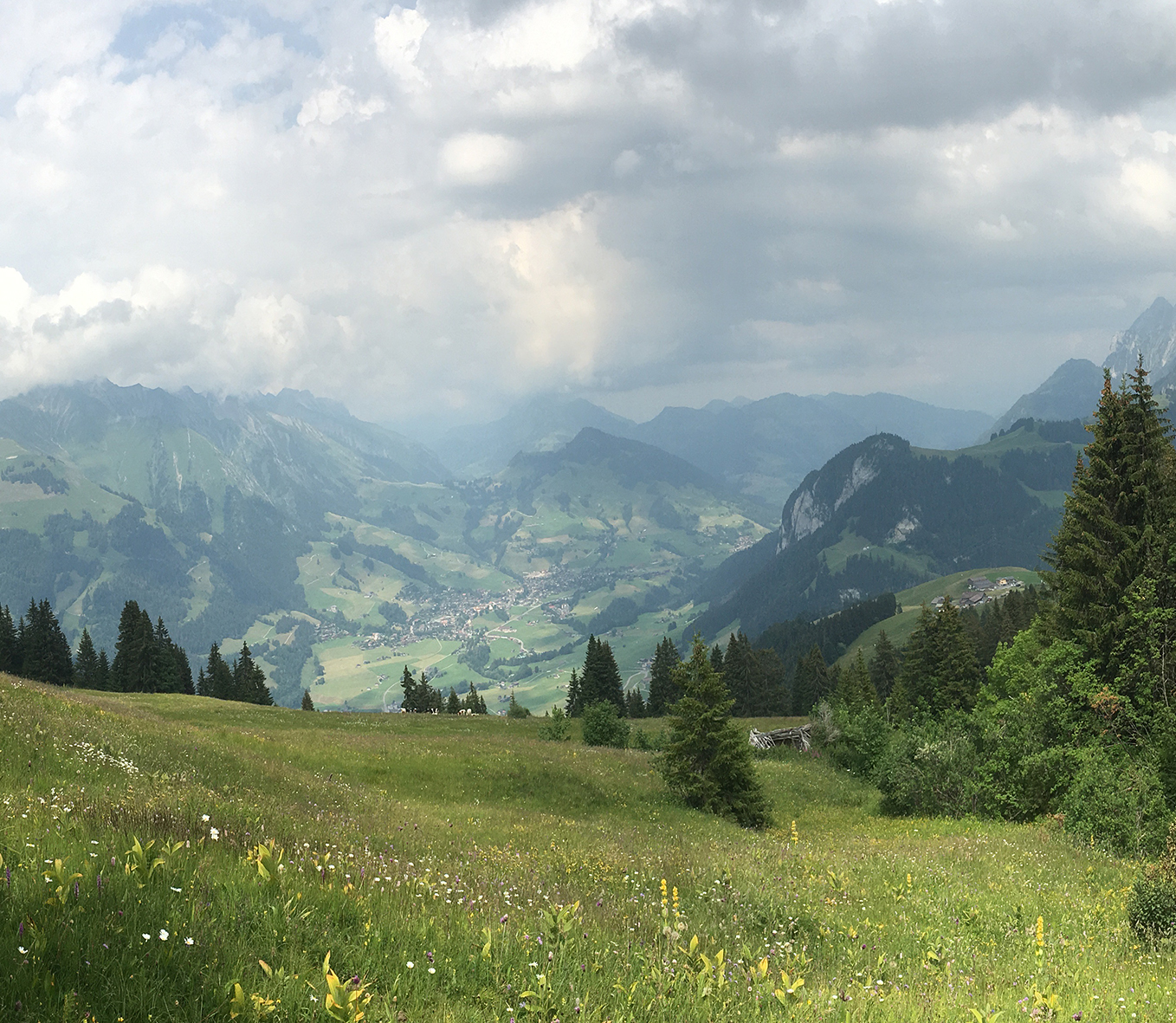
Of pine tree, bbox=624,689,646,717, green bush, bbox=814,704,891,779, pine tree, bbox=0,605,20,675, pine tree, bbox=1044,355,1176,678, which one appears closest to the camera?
pine tree, bbox=1044,355,1176,678

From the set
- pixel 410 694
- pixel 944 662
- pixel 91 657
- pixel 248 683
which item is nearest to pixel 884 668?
pixel 944 662

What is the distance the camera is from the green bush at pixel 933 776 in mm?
30453

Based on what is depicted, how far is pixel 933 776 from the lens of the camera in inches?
1236

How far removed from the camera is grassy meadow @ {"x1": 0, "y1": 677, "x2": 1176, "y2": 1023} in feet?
15.5

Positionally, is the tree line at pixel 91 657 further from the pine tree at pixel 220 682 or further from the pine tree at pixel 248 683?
the pine tree at pixel 248 683

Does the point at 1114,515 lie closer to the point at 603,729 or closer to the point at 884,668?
the point at 603,729

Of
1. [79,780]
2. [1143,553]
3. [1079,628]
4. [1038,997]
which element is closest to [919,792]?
[1079,628]

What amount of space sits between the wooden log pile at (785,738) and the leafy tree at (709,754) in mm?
32248

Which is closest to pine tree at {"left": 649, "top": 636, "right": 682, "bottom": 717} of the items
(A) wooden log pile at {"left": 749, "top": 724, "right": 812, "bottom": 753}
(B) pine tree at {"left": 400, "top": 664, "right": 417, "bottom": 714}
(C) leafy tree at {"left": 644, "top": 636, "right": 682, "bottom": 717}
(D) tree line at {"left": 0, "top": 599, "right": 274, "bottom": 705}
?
(C) leafy tree at {"left": 644, "top": 636, "right": 682, "bottom": 717}

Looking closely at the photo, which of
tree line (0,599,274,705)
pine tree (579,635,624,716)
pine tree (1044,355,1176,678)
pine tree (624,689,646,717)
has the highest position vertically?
pine tree (1044,355,1176,678)

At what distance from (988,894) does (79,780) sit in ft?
50.4

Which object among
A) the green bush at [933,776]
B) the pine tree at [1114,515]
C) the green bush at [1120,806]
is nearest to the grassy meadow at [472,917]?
the green bush at [1120,806]

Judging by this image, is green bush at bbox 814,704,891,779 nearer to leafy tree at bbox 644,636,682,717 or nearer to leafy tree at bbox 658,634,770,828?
leafy tree at bbox 658,634,770,828

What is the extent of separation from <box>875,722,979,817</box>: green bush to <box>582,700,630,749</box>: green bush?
2685 centimetres
